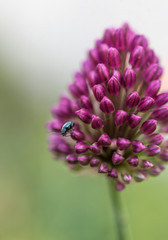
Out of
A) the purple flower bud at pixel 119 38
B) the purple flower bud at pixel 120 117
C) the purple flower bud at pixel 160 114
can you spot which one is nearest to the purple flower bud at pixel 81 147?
the purple flower bud at pixel 120 117

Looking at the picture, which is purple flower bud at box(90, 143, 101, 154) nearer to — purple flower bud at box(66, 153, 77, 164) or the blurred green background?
purple flower bud at box(66, 153, 77, 164)

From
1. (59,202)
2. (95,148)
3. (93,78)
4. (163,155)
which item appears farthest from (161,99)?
(59,202)

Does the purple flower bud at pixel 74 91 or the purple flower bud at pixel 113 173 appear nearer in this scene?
the purple flower bud at pixel 113 173

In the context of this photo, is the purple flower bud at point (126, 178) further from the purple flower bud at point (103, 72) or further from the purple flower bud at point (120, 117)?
the purple flower bud at point (103, 72)

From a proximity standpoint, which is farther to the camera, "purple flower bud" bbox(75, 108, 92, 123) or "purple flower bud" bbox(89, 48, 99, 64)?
"purple flower bud" bbox(89, 48, 99, 64)

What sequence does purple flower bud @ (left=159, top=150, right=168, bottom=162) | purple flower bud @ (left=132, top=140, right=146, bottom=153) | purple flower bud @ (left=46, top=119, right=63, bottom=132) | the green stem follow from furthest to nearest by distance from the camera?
purple flower bud @ (left=46, top=119, right=63, bottom=132) < the green stem < purple flower bud @ (left=159, top=150, right=168, bottom=162) < purple flower bud @ (left=132, top=140, right=146, bottom=153)

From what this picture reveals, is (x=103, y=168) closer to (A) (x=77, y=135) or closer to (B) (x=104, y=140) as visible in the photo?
(B) (x=104, y=140)

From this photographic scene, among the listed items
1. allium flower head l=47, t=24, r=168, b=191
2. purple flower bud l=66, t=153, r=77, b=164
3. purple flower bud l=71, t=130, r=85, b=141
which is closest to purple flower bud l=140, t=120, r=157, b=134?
allium flower head l=47, t=24, r=168, b=191
